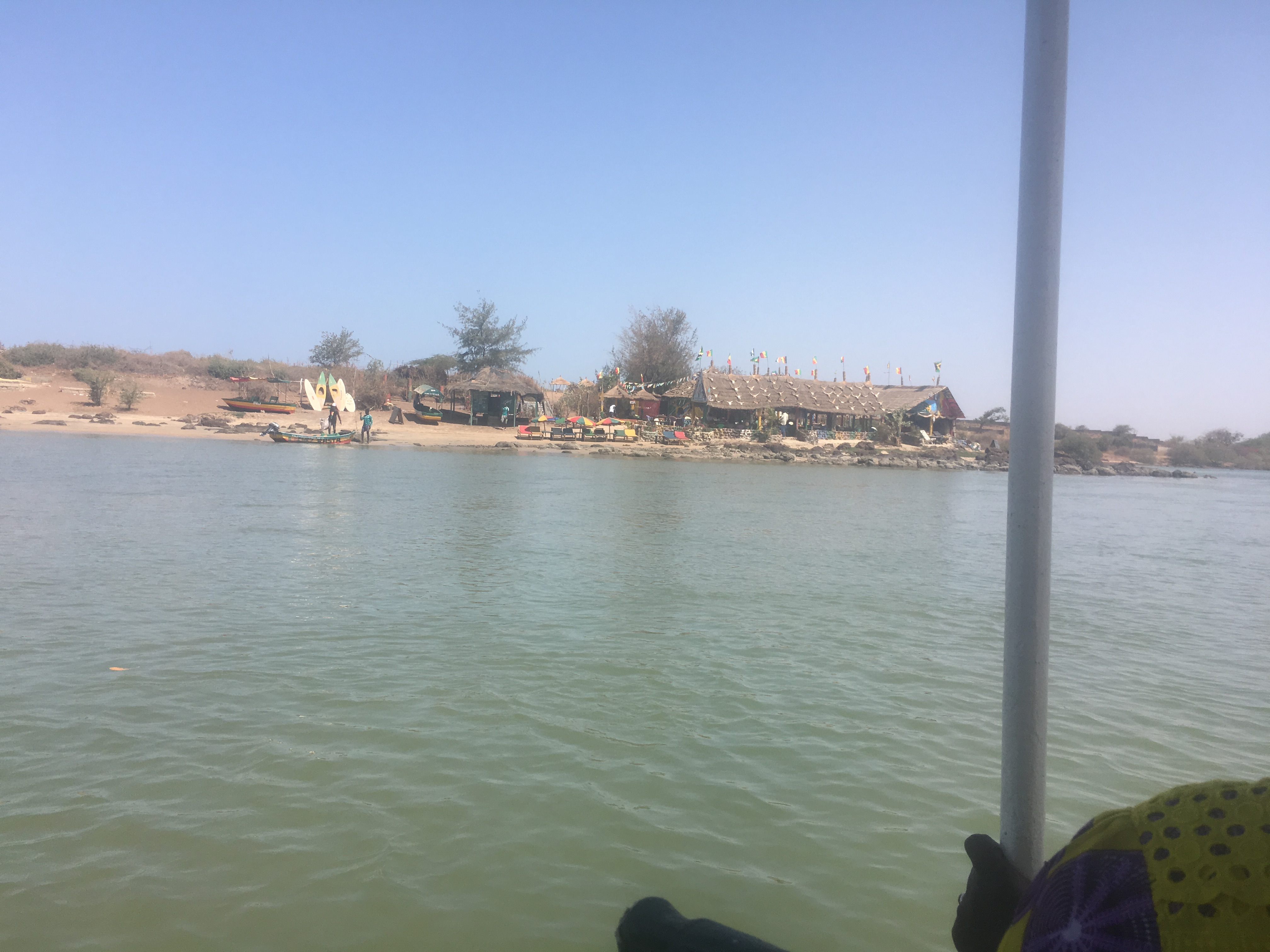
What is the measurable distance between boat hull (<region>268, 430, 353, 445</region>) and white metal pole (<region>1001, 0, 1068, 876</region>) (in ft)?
121

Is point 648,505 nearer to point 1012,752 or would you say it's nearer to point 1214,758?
point 1214,758

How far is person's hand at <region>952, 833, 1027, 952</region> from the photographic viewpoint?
1.63 meters

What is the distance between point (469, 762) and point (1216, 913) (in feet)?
14.6

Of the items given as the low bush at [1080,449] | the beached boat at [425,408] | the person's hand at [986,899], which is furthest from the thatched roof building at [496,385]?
the person's hand at [986,899]

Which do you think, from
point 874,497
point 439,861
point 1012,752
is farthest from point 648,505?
point 1012,752

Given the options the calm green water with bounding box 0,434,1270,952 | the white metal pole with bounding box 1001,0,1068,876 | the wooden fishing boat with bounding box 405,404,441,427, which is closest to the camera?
the white metal pole with bounding box 1001,0,1068,876

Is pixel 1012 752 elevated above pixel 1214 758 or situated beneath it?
elevated above

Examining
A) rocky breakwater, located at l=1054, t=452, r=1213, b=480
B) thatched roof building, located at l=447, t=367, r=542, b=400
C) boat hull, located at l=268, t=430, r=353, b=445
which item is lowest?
rocky breakwater, located at l=1054, t=452, r=1213, b=480

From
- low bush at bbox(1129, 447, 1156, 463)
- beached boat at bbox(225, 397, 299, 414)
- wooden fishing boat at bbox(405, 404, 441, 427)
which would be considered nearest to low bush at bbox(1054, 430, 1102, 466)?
low bush at bbox(1129, 447, 1156, 463)

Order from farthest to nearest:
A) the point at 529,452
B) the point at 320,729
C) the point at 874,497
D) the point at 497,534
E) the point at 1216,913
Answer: the point at 529,452 < the point at 874,497 < the point at 497,534 < the point at 320,729 < the point at 1216,913

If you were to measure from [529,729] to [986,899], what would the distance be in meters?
4.06

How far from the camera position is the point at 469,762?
486 cm

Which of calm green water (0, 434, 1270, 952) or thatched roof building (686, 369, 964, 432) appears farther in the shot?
thatched roof building (686, 369, 964, 432)

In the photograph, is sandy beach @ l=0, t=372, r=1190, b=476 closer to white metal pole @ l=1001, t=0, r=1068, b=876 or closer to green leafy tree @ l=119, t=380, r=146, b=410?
green leafy tree @ l=119, t=380, r=146, b=410
